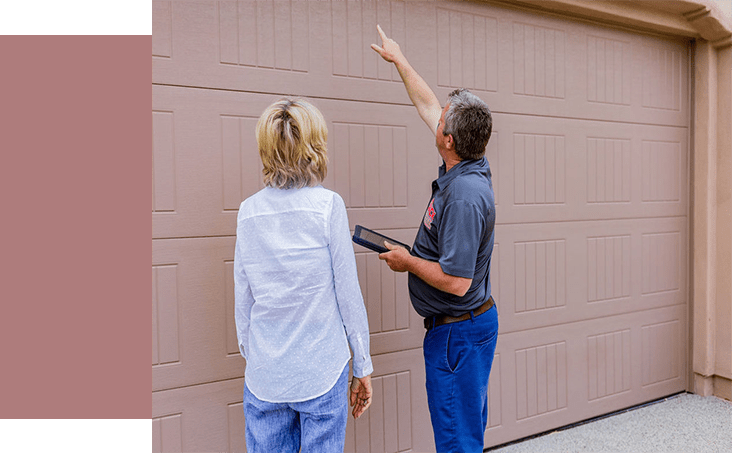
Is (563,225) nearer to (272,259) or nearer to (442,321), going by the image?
(442,321)

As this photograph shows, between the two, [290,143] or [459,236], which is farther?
[459,236]

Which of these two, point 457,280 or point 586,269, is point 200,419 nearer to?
point 457,280

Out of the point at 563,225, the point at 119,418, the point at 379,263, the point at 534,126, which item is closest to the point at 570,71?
the point at 534,126

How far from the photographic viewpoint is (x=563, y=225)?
3.12 meters

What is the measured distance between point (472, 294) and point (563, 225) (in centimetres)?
148

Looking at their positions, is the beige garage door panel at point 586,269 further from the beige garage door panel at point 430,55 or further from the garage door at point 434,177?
the beige garage door panel at point 430,55

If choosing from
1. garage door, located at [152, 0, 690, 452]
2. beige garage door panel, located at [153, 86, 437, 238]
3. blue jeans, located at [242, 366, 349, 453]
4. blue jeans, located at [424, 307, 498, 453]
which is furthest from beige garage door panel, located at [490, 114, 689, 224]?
blue jeans, located at [242, 366, 349, 453]

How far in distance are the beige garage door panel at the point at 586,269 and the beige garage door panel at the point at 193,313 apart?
148 cm

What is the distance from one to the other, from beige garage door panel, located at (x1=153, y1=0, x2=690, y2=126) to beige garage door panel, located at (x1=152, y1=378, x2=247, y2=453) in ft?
4.27

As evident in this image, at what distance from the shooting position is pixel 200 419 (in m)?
2.20

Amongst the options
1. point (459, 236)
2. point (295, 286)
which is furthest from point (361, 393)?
point (459, 236)

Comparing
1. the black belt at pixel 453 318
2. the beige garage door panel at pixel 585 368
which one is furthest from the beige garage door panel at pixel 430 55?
the beige garage door panel at pixel 585 368

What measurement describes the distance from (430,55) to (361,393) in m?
1.75

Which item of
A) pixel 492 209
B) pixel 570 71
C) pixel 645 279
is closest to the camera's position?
pixel 492 209
